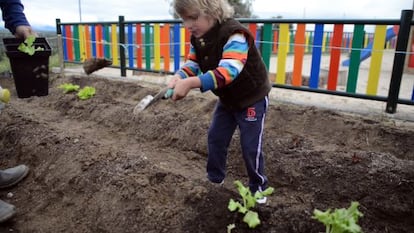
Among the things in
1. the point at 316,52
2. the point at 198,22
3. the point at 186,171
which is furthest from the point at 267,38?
the point at 198,22

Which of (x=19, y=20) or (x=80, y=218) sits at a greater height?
(x=19, y=20)

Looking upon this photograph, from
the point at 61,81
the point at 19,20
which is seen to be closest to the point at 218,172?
the point at 19,20

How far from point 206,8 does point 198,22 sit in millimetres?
86

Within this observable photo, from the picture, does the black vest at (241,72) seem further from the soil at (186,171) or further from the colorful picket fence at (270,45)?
the colorful picket fence at (270,45)

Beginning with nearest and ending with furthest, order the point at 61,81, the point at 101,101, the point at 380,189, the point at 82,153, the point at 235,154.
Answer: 1. the point at 380,189
2. the point at 82,153
3. the point at 235,154
4. the point at 101,101
5. the point at 61,81

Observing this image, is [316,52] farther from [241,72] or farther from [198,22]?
[198,22]

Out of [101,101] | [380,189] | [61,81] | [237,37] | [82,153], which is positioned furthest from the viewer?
[61,81]

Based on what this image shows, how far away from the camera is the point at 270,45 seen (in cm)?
464

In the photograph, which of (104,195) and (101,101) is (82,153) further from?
(101,101)

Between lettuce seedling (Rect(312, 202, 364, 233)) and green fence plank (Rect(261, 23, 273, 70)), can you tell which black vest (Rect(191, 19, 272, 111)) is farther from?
green fence plank (Rect(261, 23, 273, 70))

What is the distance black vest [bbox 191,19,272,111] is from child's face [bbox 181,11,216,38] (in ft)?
0.14

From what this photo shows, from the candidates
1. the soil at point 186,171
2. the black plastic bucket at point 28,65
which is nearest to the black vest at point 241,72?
the soil at point 186,171

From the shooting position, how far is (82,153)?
119 inches

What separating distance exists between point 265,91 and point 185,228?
0.92m
